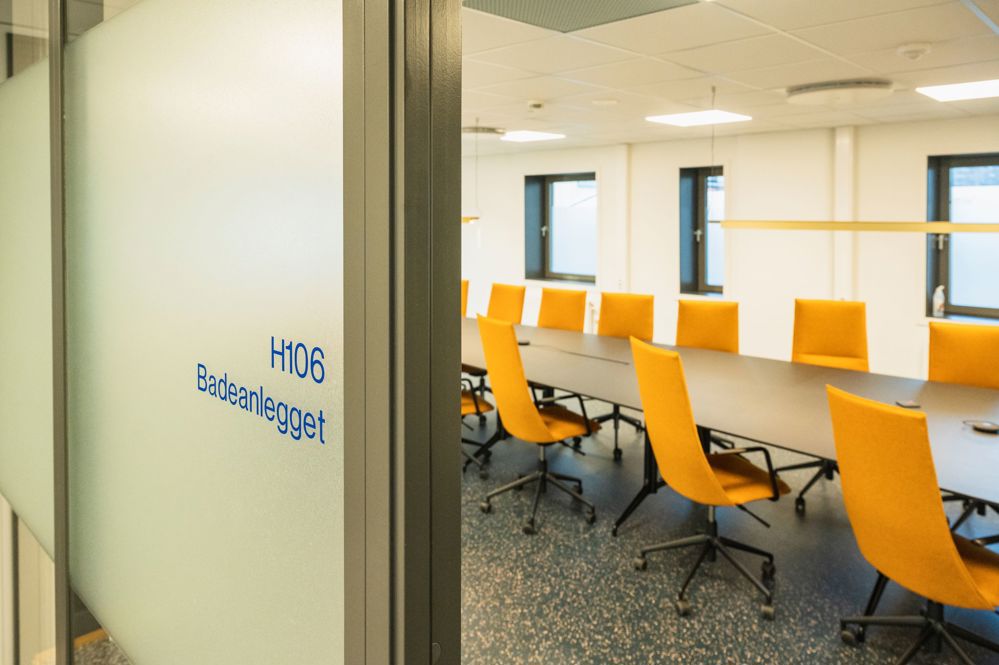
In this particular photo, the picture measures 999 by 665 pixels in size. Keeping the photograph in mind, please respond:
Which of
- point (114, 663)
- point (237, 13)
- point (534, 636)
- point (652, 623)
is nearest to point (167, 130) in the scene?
point (237, 13)

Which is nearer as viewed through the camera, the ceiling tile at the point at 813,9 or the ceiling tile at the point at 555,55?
the ceiling tile at the point at 813,9

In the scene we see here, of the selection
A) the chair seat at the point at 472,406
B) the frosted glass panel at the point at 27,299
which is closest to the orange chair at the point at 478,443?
the chair seat at the point at 472,406

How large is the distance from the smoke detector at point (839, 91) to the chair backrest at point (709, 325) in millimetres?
1489

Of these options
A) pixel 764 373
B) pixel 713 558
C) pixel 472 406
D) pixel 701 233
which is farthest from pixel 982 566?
pixel 701 233

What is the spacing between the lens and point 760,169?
7812mm

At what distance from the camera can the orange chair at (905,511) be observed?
2369 mm

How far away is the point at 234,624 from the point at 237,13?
91 cm

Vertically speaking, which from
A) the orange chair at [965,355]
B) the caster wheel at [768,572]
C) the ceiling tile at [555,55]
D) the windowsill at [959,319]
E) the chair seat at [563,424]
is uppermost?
the ceiling tile at [555,55]

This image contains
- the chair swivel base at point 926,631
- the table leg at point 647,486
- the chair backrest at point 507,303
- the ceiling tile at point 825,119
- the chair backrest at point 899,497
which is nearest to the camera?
the chair backrest at point 899,497

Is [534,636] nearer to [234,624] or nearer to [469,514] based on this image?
[469,514]

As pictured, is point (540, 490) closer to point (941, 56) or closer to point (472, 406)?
point (472, 406)

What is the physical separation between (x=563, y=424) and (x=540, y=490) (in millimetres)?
436

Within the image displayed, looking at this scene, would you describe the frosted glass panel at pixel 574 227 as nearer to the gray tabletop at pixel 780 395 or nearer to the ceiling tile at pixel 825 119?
the ceiling tile at pixel 825 119

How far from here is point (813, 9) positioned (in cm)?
327
